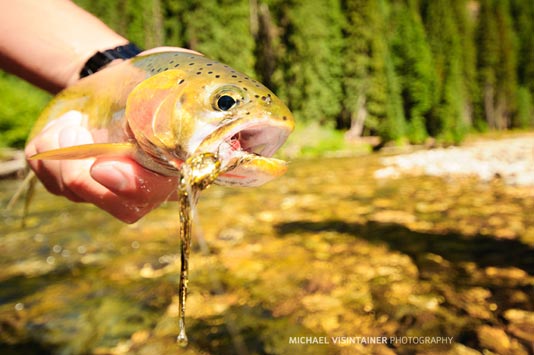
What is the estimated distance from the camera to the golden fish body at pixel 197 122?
1.15 m

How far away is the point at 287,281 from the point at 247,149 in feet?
7.56

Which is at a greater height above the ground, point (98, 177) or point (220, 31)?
point (220, 31)

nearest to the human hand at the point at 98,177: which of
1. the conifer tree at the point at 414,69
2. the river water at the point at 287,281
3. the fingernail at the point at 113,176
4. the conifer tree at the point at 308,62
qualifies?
the fingernail at the point at 113,176

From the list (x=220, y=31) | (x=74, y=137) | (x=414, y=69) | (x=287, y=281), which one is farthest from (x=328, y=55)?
(x=74, y=137)

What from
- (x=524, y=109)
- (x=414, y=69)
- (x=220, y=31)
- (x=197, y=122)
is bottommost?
(x=524, y=109)

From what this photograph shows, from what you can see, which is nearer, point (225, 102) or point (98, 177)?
point (225, 102)

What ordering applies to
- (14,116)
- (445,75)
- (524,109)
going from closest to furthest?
(14,116)
(445,75)
(524,109)

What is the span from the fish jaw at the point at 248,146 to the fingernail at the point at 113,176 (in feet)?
1.25

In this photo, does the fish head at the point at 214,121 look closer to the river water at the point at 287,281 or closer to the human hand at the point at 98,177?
the human hand at the point at 98,177

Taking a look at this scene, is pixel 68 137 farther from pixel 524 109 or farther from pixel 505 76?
pixel 524 109

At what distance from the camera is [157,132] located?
124cm

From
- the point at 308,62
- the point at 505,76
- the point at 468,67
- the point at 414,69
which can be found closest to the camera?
the point at 308,62

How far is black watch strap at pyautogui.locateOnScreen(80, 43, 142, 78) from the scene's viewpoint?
1785mm

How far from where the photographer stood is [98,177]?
139 cm
